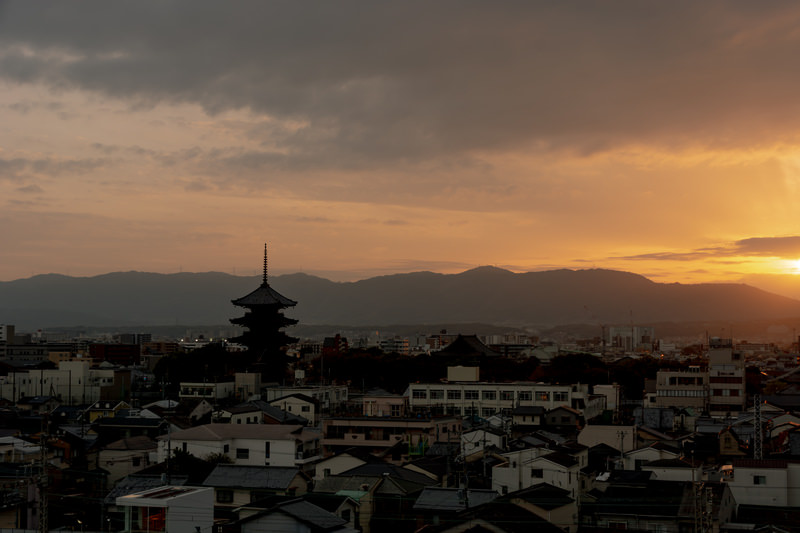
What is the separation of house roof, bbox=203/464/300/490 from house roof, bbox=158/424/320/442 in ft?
15.6

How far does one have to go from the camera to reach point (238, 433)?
22.9 metres

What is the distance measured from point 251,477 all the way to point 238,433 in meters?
5.58

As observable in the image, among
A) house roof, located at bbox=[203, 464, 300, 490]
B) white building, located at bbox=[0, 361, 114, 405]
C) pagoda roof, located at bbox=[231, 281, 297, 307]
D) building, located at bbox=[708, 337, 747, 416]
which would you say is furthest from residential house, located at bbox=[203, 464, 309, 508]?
pagoda roof, located at bbox=[231, 281, 297, 307]

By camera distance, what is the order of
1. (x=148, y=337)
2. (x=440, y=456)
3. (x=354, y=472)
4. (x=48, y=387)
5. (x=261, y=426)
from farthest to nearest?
(x=148, y=337)
(x=48, y=387)
(x=261, y=426)
(x=440, y=456)
(x=354, y=472)

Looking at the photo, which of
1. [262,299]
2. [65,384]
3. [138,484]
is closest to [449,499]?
[138,484]

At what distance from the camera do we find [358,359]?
56.3 m

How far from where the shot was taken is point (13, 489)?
16.9 metres

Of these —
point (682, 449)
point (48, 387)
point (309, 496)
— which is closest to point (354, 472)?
point (309, 496)

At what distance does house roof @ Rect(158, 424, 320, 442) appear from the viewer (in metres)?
22.5

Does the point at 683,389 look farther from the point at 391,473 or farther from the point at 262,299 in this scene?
the point at 391,473

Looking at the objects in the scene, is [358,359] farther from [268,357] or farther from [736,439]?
[736,439]

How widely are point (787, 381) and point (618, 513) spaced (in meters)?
49.5

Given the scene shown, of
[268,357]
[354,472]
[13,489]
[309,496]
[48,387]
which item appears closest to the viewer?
[309,496]

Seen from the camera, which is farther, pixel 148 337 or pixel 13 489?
pixel 148 337
